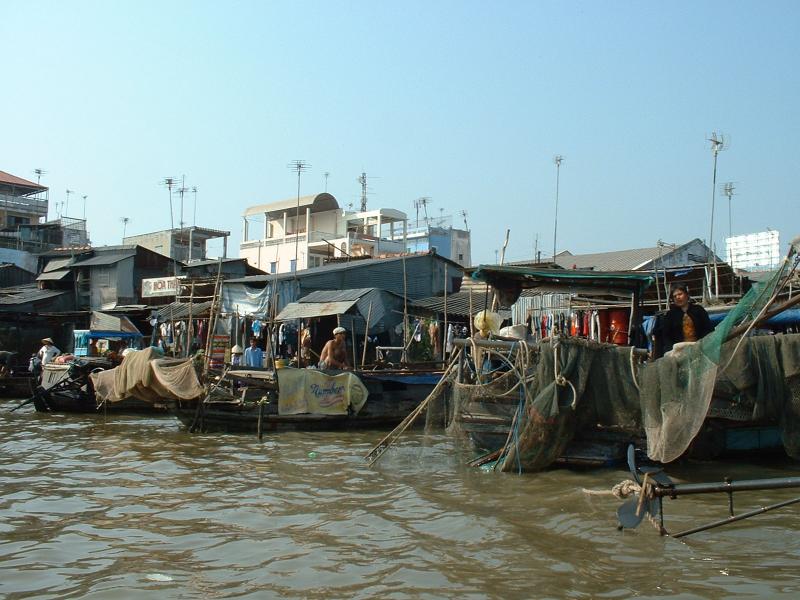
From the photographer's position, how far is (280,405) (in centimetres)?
1380

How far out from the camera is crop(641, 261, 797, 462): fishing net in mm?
7062

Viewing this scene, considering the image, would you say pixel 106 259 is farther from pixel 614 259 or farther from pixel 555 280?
pixel 555 280

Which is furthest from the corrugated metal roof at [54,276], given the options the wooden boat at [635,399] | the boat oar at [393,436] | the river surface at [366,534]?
the wooden boat at [635,399]

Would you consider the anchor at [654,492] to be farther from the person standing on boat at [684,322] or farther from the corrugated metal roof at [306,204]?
the corrugated metal roof at [306,204]

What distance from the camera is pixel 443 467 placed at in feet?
33.4

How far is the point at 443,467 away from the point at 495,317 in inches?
87.6

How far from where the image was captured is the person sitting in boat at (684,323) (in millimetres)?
9422

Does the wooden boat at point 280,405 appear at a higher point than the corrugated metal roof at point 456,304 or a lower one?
lower

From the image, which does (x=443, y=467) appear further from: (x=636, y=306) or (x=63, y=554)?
(x=63, y=554)

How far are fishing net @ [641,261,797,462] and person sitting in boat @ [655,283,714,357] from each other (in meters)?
1.22

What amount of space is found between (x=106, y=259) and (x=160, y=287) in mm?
4661

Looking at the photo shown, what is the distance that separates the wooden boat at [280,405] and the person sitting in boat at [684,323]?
6384 mm

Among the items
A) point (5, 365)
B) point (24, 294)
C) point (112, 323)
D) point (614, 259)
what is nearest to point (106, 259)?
point (24, 294)

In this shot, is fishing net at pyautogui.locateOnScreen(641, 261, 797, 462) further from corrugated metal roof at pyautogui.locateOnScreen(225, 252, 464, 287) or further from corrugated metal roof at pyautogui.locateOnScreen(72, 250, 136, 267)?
corrugated metal roof at pyautogui.locateOnScreen(72, 250, 136, 267)
